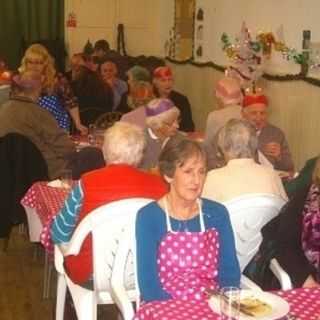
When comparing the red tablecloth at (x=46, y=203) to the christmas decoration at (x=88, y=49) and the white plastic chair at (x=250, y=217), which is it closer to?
the white plastic chair at (x=250, y=217)

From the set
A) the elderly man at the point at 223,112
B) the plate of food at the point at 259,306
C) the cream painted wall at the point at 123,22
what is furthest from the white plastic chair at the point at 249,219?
the cream painted wall at the point at 123,22

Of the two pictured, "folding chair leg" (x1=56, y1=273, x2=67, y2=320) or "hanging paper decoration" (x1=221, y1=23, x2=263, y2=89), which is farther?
"hanging paper decoration" (x1=221, y1=23, x2=263, y2=89)

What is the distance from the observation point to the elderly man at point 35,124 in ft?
13.7

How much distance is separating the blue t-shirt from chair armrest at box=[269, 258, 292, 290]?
0.38 meters

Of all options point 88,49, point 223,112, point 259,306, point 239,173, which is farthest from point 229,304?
point 88,49

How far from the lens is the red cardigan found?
2.60 meters

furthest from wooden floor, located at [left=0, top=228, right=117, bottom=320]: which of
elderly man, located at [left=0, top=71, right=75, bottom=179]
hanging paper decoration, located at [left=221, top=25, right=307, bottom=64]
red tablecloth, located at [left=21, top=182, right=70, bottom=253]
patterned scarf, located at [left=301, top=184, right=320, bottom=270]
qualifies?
hanging paper decoration, located at [left=221, top=25, right=307, bottom=64]

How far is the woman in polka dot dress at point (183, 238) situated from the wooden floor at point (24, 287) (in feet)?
4.04

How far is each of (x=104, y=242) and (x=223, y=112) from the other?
196 centimetres

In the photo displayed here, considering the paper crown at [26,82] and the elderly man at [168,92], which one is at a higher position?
the paper crown at [26,82]

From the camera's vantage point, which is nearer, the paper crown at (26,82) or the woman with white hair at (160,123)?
the woman with white hair at (160,123)

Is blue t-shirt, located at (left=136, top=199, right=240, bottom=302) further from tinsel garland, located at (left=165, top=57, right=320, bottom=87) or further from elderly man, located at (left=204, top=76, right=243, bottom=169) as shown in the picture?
tinsel garland, located at (left=165, top=57, right=320, bottom=87)

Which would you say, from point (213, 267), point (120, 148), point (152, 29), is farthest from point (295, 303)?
point (152, 29)

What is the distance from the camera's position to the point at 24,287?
396 centimetres
